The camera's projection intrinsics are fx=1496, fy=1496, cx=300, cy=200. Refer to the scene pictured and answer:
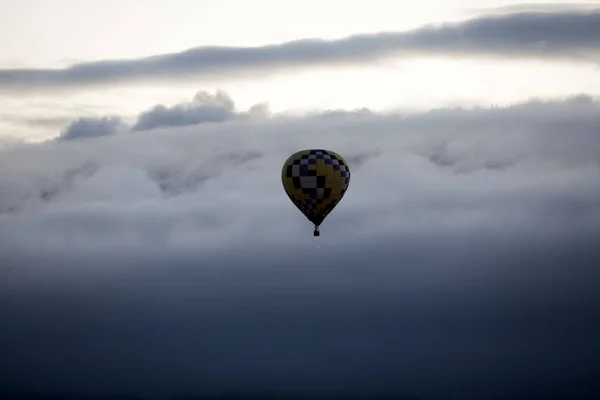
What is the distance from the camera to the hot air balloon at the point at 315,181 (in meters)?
184

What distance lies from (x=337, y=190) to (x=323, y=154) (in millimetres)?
4767

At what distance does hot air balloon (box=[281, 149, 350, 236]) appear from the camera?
184 metres

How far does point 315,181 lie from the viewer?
184 meters

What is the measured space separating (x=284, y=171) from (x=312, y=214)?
21.1ft

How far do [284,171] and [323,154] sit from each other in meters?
5.37

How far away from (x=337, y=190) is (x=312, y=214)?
4.28 m

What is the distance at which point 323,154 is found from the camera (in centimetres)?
18462

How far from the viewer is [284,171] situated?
186 meters

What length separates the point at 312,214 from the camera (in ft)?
606
